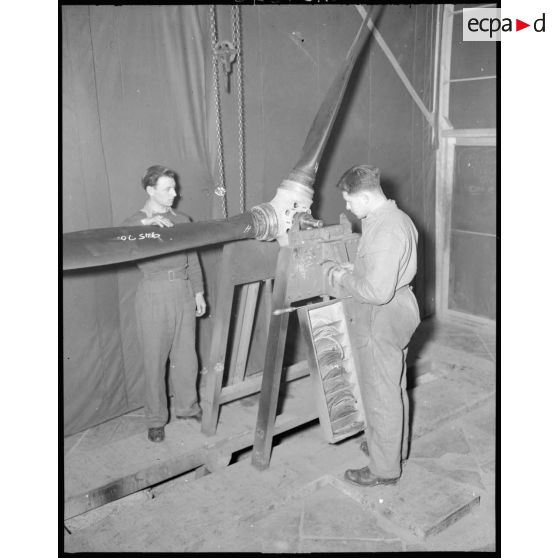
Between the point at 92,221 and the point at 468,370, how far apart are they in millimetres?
3965

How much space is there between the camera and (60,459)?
2619 millimetres

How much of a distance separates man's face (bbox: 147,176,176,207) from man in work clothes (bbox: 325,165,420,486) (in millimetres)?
1296

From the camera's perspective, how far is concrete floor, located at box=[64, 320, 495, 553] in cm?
310

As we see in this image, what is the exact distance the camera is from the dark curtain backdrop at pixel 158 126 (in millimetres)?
3852

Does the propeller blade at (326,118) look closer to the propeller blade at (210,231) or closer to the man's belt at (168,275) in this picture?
A: the propeller blade at (210,231)

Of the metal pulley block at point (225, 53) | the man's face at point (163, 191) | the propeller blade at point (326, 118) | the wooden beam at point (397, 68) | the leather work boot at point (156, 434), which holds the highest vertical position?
the wooden beam at point (397, 68)

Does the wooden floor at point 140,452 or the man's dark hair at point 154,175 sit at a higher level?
the man's dark hair at point 154,175

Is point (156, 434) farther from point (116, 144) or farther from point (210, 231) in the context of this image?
point (116, 144)

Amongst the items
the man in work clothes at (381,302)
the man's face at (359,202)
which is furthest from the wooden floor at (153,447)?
the man's face at (359,202)

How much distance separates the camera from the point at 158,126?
4.19 meters

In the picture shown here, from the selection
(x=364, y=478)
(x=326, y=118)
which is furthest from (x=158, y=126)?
(x=364, y=478)

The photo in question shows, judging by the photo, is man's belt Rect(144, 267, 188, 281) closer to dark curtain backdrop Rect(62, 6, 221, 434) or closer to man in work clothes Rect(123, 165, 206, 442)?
man in work clothes Rect(123, 165, 206, 442)

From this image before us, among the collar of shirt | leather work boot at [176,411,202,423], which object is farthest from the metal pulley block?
leather work boot at [176,411,202,423]

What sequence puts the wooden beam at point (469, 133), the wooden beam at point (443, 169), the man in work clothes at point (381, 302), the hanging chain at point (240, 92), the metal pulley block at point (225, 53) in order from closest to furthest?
the man in work clothes at point (381, 302) < the metal pulley block at point (225, 53) < the hanging chain at point (240, 92) < the wooden beam at point (469, 133) < the wooden beam at point (443, 169)
